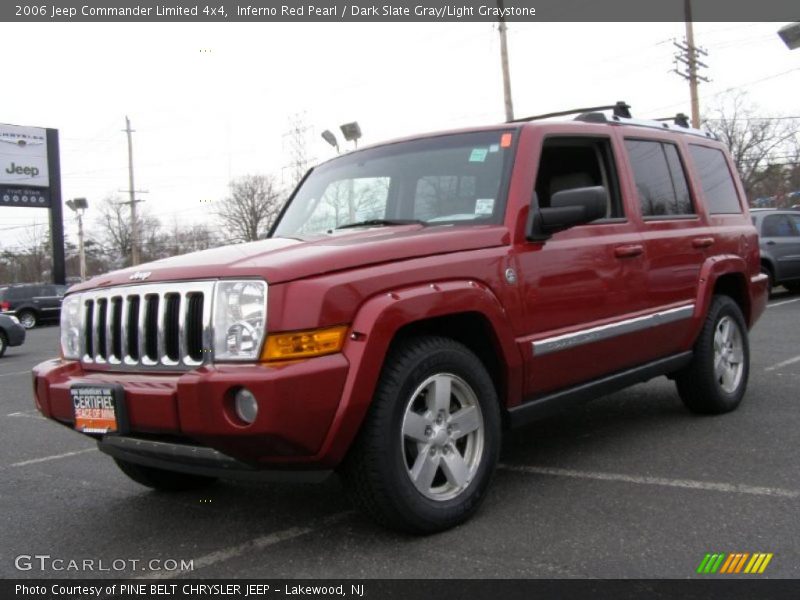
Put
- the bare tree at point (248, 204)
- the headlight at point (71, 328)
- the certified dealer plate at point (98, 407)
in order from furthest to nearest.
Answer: the bare tree at point (248, 204) → the headlight at point (71, 328) → the certified dealer plate at point (98, 407)

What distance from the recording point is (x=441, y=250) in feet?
11.5

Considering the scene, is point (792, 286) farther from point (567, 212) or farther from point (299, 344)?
point (299, 344)

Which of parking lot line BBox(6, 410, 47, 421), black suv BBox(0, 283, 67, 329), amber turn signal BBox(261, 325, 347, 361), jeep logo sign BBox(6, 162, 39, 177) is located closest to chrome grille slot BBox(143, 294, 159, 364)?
amber turn signal BBox(261, 325, 347, 361)

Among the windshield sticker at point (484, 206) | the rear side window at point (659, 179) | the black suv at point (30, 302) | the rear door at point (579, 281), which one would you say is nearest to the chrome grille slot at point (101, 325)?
the windshield sticker at point (484, 206)

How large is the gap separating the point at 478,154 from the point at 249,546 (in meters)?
2.28

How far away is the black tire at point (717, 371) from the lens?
17.3 ft

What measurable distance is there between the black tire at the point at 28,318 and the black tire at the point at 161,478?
25.2 m

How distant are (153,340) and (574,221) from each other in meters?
2.08

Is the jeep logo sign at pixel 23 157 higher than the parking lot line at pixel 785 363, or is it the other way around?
the jeep logo sign at pixel 23 157

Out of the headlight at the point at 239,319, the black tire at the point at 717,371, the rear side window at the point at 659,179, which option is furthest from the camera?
the black tire at the point at 717,371

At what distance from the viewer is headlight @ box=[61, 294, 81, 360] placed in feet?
12.2

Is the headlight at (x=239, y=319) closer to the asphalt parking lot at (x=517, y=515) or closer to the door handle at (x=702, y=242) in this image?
the asphalt parking lot at (x=517, y=515)

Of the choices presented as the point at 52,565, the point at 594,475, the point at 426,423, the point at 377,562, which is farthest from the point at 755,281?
the point at 52,565

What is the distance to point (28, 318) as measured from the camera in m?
27.0
